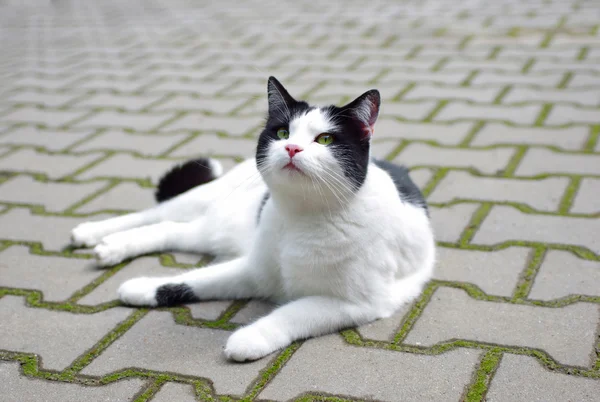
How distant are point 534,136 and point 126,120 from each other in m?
2.99

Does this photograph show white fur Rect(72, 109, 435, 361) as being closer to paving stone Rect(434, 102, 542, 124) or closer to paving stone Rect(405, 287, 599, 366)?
paving stone Rect(405, 287, 599, 366)

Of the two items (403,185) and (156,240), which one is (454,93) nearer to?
(403,185)

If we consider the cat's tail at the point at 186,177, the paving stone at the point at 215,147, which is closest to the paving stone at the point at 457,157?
the paving stone at the point at 215,147

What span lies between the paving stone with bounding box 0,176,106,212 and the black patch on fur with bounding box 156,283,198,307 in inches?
53.8

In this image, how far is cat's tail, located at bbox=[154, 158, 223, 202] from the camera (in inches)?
149

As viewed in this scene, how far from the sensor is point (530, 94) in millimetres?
5605

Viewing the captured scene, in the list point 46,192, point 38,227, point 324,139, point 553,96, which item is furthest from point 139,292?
point 553,96

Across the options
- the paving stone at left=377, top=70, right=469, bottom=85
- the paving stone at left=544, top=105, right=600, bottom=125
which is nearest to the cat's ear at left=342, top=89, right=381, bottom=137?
the paving stone at left=544, top=105, right=600, bottom=125

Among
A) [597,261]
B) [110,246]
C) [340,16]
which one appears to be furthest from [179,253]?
[340,16]

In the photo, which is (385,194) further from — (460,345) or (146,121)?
(146,121)

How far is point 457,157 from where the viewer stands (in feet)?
15.1

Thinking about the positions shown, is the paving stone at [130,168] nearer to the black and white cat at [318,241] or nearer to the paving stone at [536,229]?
the black and white cat at [318,241]

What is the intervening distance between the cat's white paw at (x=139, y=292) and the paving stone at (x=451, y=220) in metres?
1.41

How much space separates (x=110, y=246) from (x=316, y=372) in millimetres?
1349
